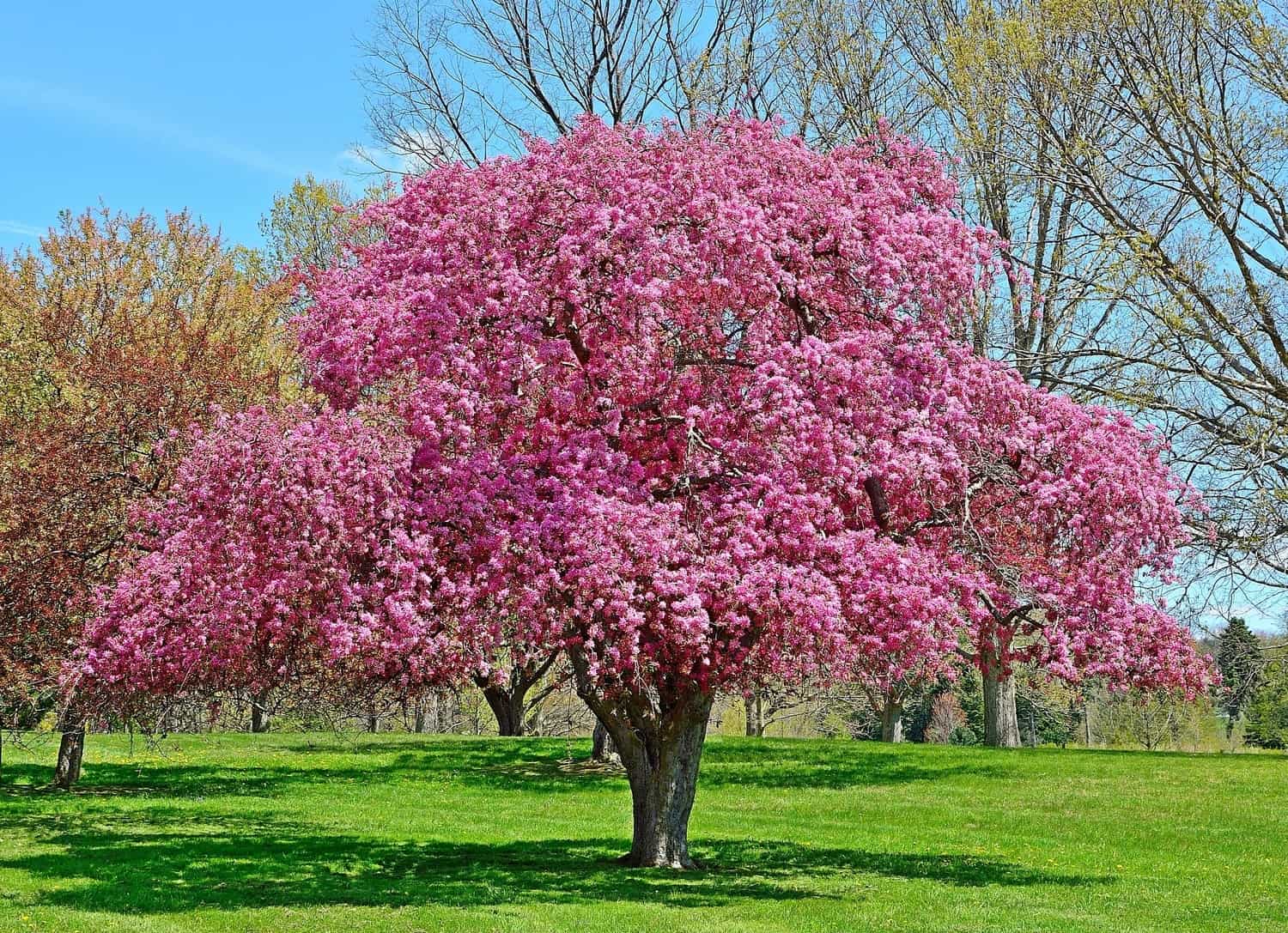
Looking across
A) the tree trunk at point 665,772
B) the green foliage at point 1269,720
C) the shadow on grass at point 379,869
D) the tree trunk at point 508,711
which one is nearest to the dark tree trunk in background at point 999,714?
the green foliage at point 1269,720

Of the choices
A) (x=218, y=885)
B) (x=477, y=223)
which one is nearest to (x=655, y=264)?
(x=477, y=223)

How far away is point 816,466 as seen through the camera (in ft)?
44.5

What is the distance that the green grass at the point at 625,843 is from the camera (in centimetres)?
1359

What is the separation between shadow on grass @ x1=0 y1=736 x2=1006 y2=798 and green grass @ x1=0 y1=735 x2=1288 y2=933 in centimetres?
15

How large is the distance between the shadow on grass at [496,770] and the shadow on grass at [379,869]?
19.4 ft

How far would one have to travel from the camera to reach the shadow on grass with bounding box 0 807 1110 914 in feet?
46.9

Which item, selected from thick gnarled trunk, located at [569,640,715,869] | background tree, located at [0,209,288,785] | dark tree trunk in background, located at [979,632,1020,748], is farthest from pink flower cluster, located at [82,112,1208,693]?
dark tree trunk in background, located at [979,632,1020,748]

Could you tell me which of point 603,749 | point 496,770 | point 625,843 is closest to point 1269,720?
point 603,749

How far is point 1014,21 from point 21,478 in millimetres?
19032

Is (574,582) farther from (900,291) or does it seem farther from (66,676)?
(66,676)

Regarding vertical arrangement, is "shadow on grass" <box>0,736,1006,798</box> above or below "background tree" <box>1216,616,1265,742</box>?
below

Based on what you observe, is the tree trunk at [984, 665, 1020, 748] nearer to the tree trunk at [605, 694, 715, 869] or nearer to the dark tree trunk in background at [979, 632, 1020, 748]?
the dark tree trunk in background at [979, 632, 1020, 748]

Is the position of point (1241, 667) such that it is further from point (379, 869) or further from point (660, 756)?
point (379, 869)

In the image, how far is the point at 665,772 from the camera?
16.0 metres
